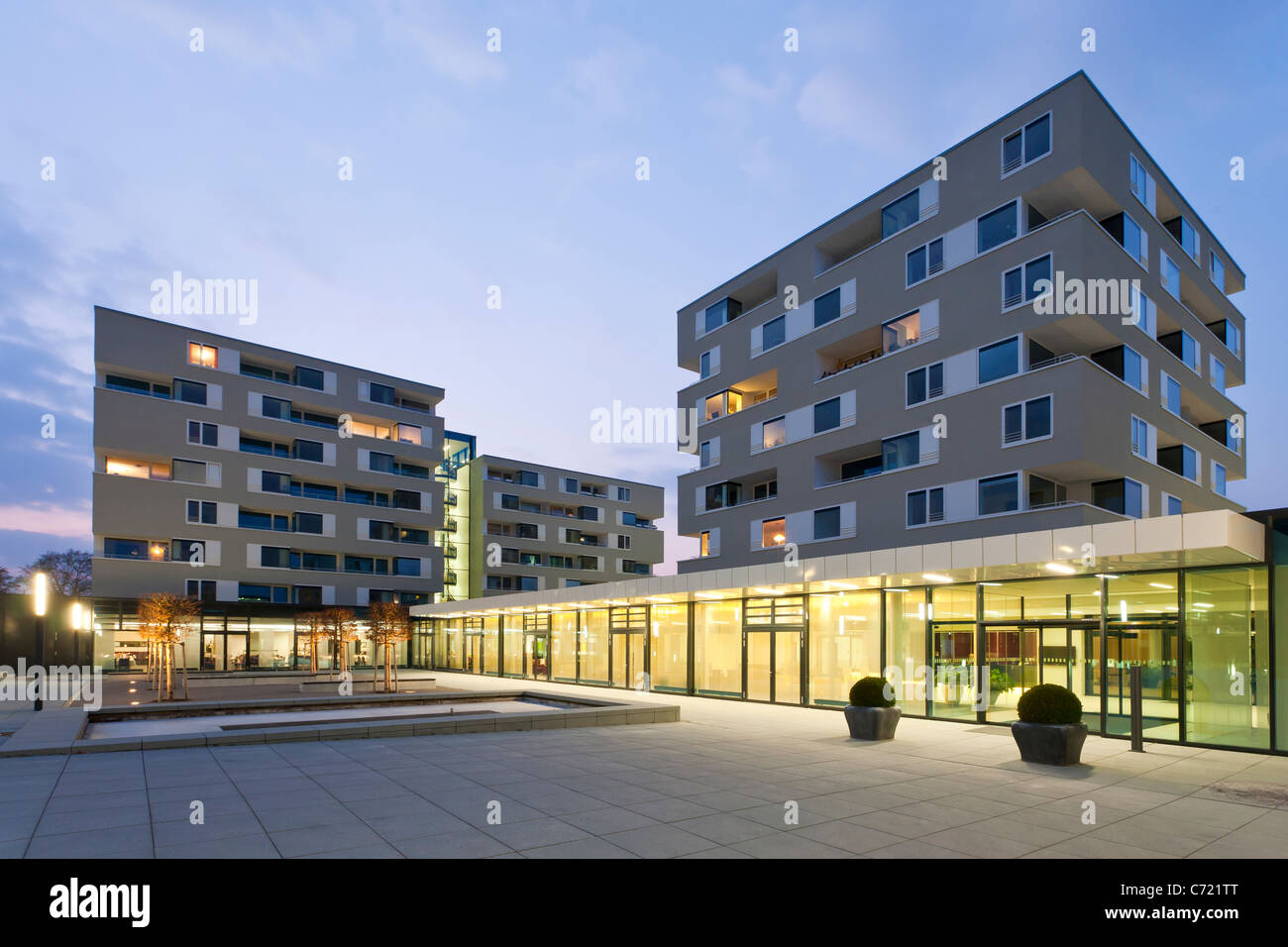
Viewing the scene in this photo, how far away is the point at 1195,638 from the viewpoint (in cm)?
1642

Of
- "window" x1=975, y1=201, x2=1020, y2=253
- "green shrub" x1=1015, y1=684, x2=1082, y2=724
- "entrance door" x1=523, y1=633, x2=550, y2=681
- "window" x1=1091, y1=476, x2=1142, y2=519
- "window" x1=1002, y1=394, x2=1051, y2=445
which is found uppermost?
"window" x1=975, y1=201, x2=1020, y2=253

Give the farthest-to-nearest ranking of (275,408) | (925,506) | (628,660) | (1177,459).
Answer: (275,408), (628,660), (1177,459), (925,506)

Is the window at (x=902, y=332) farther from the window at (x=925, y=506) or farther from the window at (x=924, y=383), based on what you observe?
the window at (x=925, y=506)

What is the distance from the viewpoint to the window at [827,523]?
32.9m

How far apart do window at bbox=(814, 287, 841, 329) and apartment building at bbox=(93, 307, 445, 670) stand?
3480cm

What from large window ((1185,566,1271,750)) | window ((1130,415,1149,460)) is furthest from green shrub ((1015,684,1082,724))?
window ((1130,415,1149,460))

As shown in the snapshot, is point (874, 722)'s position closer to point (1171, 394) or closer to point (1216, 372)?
point (1171, 394)

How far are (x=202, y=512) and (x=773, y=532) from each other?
3566 centimetres

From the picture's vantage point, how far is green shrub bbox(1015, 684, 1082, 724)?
13.5 metres

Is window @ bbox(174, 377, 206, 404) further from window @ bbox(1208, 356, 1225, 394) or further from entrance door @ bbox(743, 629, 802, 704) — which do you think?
window @ bbox(1208, 356, 1225, 394)

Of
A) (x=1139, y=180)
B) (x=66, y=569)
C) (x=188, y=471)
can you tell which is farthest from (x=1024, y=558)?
(x=66, y=569)

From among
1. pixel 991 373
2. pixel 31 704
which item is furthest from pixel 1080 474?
pixel 31 704

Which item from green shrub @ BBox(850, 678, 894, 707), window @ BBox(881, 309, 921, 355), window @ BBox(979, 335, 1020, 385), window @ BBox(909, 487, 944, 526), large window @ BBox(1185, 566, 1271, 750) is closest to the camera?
large window @ BBox(1185, 566, 1271, 750)

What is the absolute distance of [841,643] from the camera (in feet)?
76.5
